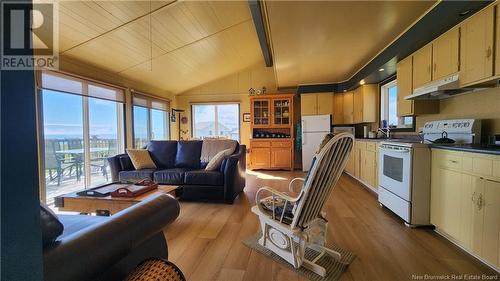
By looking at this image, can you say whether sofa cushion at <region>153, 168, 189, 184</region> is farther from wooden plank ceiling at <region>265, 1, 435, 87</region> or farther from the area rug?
wooden plank ceiling at <region>265, 1, 435, 87</region>

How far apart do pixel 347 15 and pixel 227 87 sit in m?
4.61

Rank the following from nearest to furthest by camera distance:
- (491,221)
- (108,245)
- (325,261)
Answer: (108,245) < (491,221) < (325,261)

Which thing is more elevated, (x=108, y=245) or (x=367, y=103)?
(x=367, y=103)

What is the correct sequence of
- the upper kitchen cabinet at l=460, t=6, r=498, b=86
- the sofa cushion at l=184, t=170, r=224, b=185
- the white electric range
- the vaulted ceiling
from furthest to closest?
the sofa cushion at l=184, t=170, r=224, b=185 → the vaulted ceiling → the white electric range → the upper kitchen cabinet at l=460, t=6, r=498, b=86

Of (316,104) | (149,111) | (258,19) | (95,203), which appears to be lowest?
(95,203)

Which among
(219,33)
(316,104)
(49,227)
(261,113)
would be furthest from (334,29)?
(261,113)

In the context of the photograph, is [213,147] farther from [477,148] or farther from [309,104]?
[477,148]

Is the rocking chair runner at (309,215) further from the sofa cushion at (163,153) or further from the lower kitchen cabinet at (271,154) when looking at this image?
the lower kitchen cabinet at (271,154)

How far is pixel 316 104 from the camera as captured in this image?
232 inches

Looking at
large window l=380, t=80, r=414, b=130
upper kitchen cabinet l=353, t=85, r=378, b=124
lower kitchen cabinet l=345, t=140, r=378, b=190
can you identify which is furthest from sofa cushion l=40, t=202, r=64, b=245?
upper kitchen cabinet l=353, t=85, r=378, b=124

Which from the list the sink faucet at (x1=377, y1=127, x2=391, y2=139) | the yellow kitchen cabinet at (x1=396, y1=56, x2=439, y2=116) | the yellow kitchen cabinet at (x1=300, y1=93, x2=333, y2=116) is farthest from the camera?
the yellow kitchen cabinet at (x1=300, y1=93, x2=333, y2=116)

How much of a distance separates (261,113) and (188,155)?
9.99 feet

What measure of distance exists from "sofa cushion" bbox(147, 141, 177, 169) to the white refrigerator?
322cm

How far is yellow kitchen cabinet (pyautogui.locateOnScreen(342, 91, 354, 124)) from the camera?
5.52 meters
